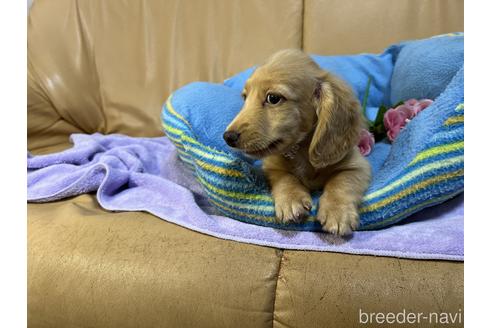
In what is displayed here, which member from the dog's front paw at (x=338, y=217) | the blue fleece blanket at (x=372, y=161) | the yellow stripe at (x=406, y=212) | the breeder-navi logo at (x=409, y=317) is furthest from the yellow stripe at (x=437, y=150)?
the breeder-navi logo at (x=409, y=317)

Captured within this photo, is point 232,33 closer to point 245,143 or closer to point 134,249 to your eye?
point 245,143

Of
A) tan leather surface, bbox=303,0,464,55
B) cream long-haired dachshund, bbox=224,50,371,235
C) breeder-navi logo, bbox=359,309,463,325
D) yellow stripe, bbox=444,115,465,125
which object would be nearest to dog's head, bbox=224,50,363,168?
cream long-haired dachshund, bbox=224,50,371,235

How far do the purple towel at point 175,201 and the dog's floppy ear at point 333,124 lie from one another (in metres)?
0.23

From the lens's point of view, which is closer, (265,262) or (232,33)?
(265,262)

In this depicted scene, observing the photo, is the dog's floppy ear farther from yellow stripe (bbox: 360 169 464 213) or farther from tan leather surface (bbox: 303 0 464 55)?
tan leather surface (bbox: 303 0 464 55)

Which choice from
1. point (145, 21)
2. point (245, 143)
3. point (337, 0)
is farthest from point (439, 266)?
point (145, 21)

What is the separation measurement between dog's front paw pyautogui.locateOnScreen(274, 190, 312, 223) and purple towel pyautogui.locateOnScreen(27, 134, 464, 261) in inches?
2.2

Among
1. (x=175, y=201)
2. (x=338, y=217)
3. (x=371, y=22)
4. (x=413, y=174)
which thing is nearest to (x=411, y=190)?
(x=413, y=174)

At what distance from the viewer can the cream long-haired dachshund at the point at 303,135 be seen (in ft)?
3.45

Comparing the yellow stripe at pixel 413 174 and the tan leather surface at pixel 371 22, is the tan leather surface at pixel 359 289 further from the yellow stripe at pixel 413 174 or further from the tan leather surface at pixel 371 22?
the tan leather surface at pixel 371 22

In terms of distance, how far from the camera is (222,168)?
110 centimetres

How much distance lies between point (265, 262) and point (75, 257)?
1.70ft

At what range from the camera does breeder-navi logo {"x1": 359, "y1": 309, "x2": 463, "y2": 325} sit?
84cm

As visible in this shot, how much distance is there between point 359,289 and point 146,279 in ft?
1.71
